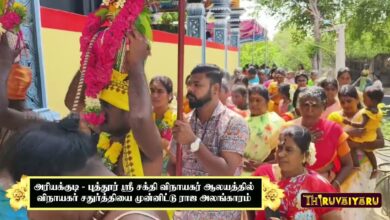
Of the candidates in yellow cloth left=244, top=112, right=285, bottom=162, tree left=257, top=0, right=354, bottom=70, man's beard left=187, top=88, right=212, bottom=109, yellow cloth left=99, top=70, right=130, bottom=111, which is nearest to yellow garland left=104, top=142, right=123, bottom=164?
yellow cloth left=99, top=70, right=130, bottom=111

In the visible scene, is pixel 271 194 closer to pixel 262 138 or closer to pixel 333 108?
pixel 262 138

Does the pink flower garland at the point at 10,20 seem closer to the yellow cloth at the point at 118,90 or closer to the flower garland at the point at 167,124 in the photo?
the yellow cloth at the point at 118,90

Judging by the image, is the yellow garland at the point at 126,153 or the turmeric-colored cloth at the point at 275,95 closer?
the yellow garland at the point at 126,153

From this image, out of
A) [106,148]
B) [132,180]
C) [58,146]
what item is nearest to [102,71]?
[106,148]

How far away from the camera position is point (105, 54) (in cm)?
152

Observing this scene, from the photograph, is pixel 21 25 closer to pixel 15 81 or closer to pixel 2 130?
pixel 15 81

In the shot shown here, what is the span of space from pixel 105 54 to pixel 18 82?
368 millimetres

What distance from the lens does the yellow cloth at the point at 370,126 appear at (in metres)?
2.46

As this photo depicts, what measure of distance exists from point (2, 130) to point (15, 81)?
7.0 inches

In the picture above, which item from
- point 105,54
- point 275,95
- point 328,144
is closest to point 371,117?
point 328,144

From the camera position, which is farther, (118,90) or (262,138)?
(262,138)

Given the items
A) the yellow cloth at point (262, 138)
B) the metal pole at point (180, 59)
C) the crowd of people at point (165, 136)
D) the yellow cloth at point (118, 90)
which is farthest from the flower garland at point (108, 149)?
the yellow cloth at point (262, 138)

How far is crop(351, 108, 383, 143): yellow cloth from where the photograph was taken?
8.07 feet

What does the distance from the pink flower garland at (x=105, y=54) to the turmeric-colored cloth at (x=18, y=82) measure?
27 centimetres
